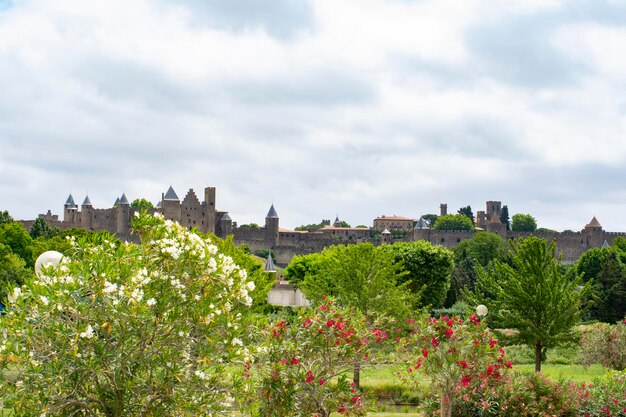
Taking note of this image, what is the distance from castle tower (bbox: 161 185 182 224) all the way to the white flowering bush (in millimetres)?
105552

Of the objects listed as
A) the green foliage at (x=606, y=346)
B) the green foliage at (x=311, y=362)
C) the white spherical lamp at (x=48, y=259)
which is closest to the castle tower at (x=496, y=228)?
the green foliage at (x=606, y=346)

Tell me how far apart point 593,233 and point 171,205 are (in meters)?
65.5

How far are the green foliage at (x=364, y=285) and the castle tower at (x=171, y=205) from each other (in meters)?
86.4

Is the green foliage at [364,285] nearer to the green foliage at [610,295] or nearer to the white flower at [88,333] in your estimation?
the white flower at [88,333]

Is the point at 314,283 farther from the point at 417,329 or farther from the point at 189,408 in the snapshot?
the point at 189,408

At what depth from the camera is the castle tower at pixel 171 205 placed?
381 feet

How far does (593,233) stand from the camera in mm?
131000

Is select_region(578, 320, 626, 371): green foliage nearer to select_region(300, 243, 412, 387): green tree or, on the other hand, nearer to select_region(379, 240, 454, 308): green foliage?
select_region(300, 243, 412, 387): green tree

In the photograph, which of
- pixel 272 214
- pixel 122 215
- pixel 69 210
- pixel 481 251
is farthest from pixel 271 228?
pixel 481 251

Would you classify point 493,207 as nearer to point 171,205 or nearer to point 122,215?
point 171,205

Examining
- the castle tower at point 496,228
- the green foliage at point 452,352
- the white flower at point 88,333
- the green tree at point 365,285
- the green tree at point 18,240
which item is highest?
the castle tower at point 496,228

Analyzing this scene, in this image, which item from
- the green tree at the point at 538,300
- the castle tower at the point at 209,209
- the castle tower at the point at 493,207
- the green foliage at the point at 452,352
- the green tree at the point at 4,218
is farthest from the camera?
the castle tower at the point at 493,207

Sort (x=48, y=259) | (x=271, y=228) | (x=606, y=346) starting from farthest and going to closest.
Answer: (x=271, y=228) → (x=606, y=346) → (x=48, y=259)

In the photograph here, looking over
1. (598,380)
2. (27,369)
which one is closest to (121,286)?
(27,369)
